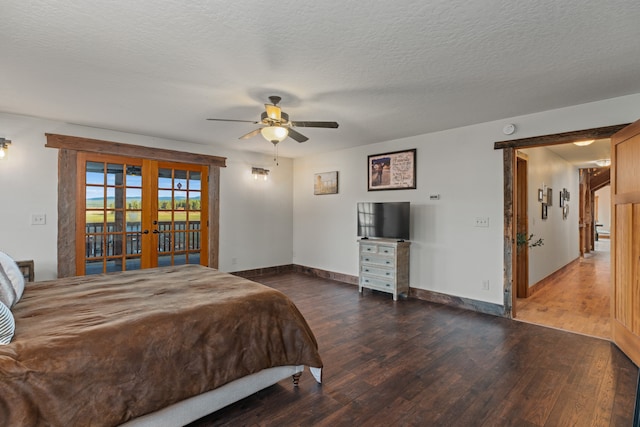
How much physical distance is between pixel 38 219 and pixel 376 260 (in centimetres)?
473

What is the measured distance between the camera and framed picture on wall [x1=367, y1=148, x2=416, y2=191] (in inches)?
194

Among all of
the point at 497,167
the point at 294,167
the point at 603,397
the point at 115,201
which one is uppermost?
the point at 294,167

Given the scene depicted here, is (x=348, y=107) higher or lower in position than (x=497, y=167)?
higher

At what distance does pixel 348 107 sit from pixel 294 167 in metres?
3.49

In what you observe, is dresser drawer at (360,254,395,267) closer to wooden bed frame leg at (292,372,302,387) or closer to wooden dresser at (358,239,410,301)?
wooden dresser at (358,239,410,301)

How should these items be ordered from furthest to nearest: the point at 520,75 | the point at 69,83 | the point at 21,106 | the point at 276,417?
the point at 21,106 < the point at 69,83 < the point at 520,75 < the point at 276,417

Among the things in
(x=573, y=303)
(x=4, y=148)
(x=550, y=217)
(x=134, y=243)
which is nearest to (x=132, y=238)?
(x=134, y=243)

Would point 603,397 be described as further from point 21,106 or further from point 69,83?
point 21,106

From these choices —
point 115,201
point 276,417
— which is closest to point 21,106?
point 115,201

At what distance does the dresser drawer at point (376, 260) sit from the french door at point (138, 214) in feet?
9.30

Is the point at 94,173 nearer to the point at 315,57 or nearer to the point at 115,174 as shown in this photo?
the point at 115,174

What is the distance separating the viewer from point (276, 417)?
1.99m

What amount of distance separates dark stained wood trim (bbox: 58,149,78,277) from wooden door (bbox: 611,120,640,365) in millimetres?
6376

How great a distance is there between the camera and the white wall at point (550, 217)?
5.06 metres
